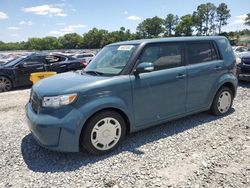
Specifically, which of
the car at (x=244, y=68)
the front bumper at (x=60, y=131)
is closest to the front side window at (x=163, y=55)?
the front bumper at (x=60, y=131)

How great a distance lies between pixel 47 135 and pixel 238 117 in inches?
154

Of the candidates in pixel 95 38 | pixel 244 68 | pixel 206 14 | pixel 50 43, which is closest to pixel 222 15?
pixel 206 14

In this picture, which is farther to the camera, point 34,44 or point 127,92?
point 34,44

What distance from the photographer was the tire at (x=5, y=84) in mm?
9641

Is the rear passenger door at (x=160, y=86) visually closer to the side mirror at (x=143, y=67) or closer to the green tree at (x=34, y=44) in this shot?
the side mirror at (x=143, y=67)

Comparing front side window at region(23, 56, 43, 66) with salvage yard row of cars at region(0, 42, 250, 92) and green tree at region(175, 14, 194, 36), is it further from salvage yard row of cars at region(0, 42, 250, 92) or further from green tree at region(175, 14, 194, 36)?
green tree at region(175, 14, 194, 36)

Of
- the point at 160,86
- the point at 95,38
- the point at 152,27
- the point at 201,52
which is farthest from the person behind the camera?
the point at 152,27

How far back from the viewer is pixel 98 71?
4.36 metres

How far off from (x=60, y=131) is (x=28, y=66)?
291 inches

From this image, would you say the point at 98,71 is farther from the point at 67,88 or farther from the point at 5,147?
the point at 5,147

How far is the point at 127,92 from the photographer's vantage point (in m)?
3.95

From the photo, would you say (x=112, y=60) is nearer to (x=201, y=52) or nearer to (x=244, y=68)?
(x=201, y=52)

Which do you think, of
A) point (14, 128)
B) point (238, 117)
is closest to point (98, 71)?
point (14, 128)

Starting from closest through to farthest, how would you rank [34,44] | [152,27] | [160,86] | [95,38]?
[160,86] → [95,38] → [152,27] → [34,44]
